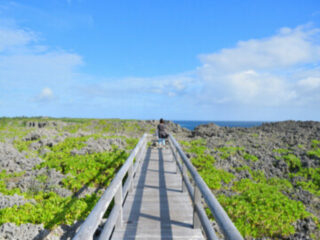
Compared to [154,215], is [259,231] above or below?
below

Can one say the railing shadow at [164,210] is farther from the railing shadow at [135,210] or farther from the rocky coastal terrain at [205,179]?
the rocky coastal terrain at [205,179]

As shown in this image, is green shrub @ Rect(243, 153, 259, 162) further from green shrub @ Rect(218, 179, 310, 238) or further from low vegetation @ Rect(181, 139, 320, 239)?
green shrub @ Rect(218, 179, 310, 238)

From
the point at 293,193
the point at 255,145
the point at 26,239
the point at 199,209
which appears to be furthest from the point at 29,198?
the point at 255,145

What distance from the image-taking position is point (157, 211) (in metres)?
5.48

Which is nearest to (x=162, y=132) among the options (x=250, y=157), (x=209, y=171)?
(x=209, y=171)

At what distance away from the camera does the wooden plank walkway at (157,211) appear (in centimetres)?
439

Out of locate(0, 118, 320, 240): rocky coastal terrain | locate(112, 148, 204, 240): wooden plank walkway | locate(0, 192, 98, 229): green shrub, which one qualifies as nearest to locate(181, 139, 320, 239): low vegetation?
locate(0, 118, 320, 240): rocky coastal terrain

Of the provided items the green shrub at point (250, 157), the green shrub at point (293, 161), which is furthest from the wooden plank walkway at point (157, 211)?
the green shrub at point (293, 161)

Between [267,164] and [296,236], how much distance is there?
23.7 ft

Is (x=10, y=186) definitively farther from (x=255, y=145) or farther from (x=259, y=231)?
(x=255, y=145)

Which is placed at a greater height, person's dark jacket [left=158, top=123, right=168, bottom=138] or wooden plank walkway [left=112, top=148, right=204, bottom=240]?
person's dark jacket [left=158, top=123, right=168, bottom=138]

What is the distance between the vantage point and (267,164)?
1381 centimetres

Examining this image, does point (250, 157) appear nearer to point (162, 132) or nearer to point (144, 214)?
point (162, 132)

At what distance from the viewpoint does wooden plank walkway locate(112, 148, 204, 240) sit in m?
4.39
